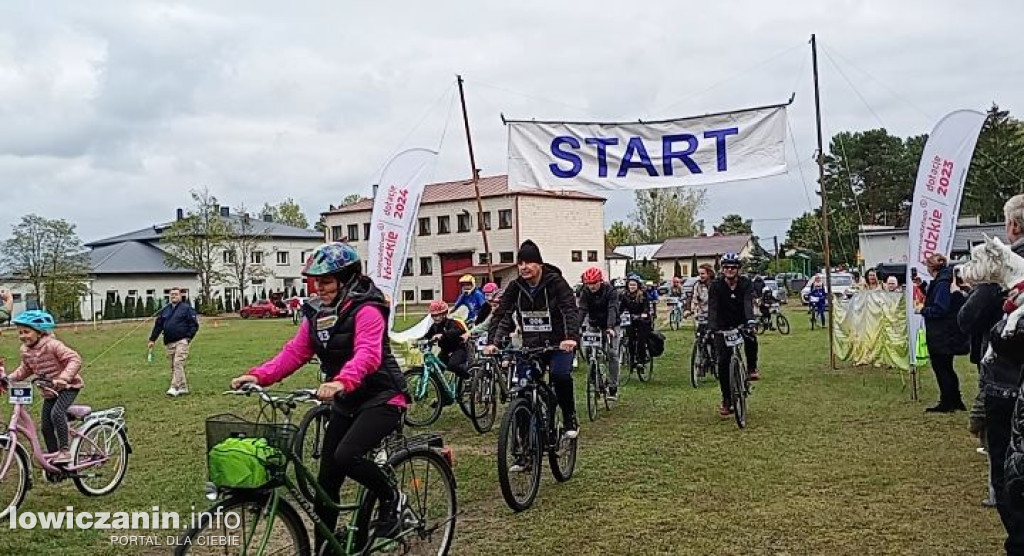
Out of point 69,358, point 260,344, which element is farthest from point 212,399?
point 260,344

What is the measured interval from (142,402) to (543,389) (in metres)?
8.48

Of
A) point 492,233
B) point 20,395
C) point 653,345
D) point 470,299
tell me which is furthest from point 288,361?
point 492,233

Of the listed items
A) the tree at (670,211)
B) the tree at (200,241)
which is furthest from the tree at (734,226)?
the tree at (200,241)

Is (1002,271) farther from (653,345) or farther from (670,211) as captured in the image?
(670,211)

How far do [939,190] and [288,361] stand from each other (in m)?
8.83

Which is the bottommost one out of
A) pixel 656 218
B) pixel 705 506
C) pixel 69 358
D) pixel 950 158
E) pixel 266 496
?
pixel 705 506

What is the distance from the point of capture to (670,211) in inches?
2977

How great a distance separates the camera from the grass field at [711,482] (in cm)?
548

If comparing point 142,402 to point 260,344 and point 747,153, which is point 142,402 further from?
point 260,344

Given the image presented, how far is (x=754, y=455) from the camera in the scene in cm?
787

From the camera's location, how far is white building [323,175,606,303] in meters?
54.1

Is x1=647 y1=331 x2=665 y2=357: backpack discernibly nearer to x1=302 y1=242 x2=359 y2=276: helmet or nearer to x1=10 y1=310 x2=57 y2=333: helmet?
x1=10 y1=310 x2=57 y2=333: helmet

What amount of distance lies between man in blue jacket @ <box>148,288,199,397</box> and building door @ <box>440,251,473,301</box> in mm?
42019

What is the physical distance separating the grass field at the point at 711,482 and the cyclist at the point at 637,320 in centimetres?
119
